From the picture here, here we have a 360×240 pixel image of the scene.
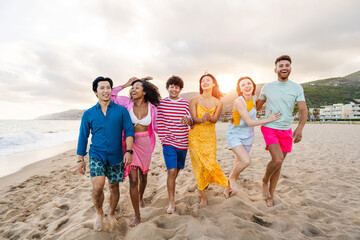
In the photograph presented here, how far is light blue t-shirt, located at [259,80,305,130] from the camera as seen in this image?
3.37 meters

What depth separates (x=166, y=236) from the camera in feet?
8.21

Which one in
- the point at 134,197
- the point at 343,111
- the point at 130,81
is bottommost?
the point at 343,111

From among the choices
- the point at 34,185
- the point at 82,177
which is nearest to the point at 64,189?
the point at 82,177

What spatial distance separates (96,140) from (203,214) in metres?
1.98

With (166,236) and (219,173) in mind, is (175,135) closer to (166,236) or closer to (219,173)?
(219,173)

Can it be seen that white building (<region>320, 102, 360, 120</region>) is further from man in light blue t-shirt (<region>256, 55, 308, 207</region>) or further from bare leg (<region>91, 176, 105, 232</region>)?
bare leg (<region>91, 176, 105, 232</region>)

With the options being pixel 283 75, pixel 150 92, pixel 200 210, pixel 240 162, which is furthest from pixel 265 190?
pixel 150 92

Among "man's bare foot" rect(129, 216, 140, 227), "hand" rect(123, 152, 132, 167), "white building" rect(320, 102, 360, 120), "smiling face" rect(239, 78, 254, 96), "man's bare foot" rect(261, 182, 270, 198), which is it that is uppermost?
"smiling face" rect(239, 78, 254, 96)

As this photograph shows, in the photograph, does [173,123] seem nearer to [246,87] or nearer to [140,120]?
[140,120]

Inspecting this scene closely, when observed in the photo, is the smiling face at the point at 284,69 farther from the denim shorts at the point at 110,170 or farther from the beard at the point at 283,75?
the denim shorts at the point at 110,170

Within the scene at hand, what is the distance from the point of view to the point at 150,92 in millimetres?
3311

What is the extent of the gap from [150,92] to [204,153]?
4.65ft

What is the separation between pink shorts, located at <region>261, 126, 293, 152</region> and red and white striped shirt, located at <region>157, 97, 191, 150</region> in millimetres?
1405

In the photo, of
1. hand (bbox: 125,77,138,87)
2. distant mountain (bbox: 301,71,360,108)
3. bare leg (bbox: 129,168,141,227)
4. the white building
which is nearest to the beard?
hand (bbox: 125,77,138,87)
